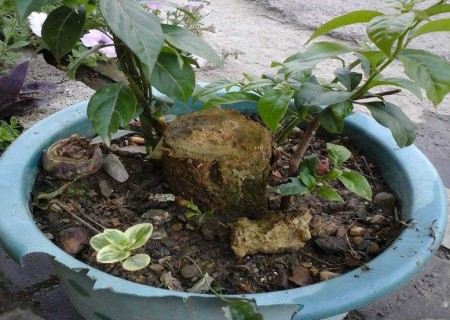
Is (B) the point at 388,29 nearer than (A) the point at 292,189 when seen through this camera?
Yes

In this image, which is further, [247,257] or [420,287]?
[420,287]

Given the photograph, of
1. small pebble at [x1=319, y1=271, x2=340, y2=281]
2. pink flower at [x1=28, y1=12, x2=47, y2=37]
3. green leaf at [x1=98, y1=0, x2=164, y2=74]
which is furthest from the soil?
pink flower at [x1=28, y1=12, x2=47, y2=37]

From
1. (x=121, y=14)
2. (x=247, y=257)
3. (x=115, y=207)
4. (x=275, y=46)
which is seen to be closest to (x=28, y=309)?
(x=115, y=207)

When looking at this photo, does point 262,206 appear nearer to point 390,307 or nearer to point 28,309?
point 390,307

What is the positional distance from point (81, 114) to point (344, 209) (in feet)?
2.14

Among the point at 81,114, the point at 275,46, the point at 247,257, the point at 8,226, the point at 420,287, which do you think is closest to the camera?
the point at 8,226

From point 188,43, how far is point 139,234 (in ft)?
1.22

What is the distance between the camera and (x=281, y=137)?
4.32 feet

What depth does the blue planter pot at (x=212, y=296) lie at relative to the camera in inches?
38.2

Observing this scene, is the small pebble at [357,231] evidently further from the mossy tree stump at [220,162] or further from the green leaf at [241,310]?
the green leaf at [241,310]

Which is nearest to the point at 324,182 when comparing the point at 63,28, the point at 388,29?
the point at 388,29

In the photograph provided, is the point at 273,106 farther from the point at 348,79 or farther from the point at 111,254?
Result: the point at 111,254

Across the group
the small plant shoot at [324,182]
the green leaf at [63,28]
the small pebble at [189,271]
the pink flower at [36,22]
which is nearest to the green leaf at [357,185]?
the small plant shoot at [324,182]

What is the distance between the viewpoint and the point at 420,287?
1618mm
